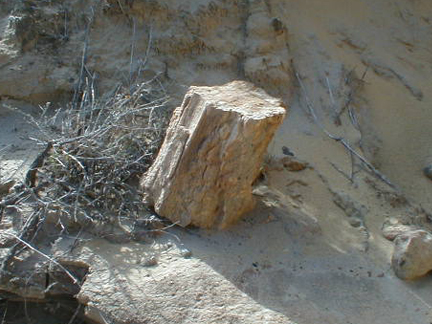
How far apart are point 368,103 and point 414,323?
1981 mm

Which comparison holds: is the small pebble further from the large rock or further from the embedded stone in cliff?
the large rock

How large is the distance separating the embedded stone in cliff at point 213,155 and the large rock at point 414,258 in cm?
79

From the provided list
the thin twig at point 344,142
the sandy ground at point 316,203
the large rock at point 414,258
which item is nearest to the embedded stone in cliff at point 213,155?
the sandy ground at point 316,203

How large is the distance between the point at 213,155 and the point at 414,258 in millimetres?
1094

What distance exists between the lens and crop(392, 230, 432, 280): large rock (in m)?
3.38

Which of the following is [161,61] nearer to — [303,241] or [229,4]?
[229,4]

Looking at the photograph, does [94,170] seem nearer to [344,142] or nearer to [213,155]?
[213,155]

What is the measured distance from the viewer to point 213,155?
3367mm

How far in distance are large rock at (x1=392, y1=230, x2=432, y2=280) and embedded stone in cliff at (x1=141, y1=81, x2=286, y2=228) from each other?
2.60ft

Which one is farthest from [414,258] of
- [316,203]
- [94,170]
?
[94,170]

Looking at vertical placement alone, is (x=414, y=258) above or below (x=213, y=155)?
below

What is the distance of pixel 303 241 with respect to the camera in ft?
11.6

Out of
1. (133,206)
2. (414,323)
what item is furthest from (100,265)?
(414,323)

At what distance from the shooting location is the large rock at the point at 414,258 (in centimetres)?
338
